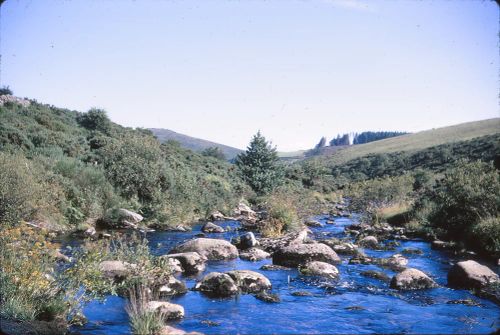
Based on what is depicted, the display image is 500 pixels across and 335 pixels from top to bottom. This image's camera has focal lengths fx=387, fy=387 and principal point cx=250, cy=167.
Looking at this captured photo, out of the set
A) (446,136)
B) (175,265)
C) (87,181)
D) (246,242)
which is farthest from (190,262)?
(446,136)

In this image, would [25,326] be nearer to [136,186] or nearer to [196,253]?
[196,253]

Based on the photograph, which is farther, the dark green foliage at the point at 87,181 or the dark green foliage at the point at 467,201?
the dark green foliage at the point at 467,201

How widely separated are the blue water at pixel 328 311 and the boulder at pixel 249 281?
0.40 metres

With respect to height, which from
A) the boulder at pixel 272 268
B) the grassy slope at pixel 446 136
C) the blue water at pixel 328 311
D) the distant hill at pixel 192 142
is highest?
the distant hill at pixel 192 142

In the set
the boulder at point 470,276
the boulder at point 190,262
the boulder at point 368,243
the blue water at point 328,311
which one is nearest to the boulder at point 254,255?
the boulder at point 190,262

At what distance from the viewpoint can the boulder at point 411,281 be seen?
1152 centimetres

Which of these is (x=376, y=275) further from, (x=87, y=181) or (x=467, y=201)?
(x=87, y=181)

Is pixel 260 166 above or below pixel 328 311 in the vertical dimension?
above

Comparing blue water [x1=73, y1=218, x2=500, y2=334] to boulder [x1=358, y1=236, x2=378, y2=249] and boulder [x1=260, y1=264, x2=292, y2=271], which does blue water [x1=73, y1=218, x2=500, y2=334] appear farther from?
boulder [x1=358, y1=236, x2=378, y2=249]

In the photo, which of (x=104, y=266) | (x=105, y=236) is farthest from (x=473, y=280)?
(x=105, y=236)

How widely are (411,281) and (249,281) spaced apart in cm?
490

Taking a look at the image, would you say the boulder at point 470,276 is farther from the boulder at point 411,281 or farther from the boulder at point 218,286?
the boulder at point 218,286

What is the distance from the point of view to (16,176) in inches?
616

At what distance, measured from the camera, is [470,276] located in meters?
11.6
